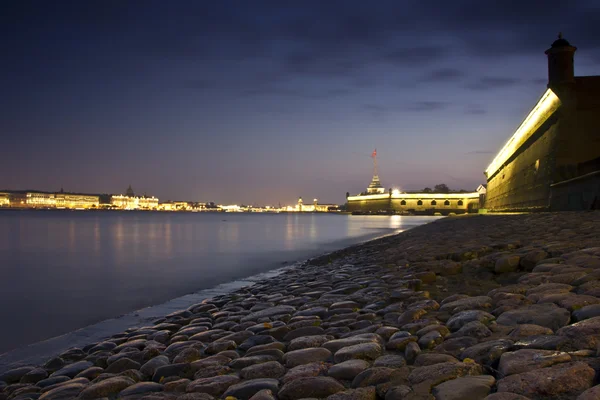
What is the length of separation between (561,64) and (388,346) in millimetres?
17327

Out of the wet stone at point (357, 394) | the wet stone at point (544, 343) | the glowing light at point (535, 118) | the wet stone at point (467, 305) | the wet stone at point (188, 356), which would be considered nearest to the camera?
the wet stone at point (357, 394)

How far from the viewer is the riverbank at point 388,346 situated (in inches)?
93.6

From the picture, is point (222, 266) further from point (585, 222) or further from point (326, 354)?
point (326, 354)

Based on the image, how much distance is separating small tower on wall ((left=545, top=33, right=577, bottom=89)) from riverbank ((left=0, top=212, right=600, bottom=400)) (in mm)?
13132

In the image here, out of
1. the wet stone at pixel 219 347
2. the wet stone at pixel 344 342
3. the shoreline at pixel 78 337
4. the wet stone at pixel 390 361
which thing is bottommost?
the shoreline at pixel 78 337

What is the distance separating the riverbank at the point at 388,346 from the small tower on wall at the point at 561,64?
13.1m

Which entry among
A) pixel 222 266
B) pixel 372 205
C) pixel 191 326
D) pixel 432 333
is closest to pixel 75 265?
pixel 222 266

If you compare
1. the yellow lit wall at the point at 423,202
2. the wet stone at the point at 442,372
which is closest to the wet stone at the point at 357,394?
the wet stone at the point at 442,372

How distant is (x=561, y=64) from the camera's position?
16906 millimetres

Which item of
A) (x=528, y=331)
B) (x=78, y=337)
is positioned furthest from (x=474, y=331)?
(x=78, y=337)

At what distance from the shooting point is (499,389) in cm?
212

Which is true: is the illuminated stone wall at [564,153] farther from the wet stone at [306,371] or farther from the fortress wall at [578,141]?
the wet stone at [306,371]

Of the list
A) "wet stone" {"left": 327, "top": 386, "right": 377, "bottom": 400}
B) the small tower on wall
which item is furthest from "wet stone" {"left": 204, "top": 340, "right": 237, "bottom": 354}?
the small tower on wall

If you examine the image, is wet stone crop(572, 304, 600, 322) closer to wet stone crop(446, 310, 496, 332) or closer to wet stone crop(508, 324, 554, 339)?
wet stone crop(508, 324, 554, 339)
